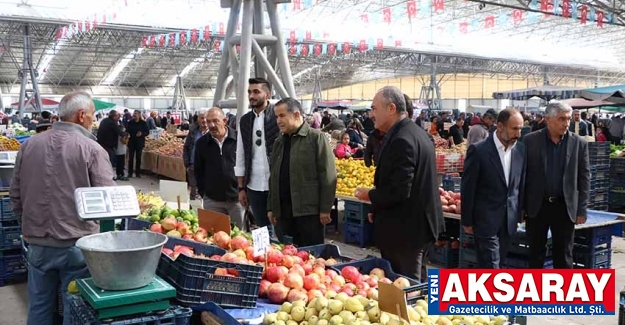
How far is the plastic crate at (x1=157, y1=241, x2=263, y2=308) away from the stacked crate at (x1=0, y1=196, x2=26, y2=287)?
10.3ft

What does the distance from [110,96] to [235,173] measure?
42284mm

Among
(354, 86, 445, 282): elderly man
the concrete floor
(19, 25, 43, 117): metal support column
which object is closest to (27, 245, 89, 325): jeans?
the concrete floor

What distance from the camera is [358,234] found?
6891 millimetres

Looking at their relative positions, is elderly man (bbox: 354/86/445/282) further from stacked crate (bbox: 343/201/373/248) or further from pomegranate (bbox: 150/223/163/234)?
stacked crate (bbox: 343/201/373/248)

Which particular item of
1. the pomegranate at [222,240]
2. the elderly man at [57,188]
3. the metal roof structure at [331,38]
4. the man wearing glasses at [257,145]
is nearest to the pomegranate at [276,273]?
the pomegranate at [222,240]

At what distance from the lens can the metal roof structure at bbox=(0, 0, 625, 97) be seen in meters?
23.1

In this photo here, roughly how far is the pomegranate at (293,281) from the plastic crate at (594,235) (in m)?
3.37

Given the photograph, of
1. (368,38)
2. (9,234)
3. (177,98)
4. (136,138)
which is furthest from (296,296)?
(177,98)

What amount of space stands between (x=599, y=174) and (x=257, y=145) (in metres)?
5.53

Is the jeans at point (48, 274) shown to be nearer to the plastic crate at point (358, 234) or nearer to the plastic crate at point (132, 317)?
the plastic crate at point (132, 317)

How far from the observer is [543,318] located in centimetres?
437

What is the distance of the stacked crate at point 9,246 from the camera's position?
205 inches

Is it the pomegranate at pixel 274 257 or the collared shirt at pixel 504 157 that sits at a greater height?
the collared shirt at pixel 504 157

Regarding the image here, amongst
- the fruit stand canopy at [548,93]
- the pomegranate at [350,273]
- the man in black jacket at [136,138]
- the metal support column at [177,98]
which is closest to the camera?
the pomegranate at [350,273]
